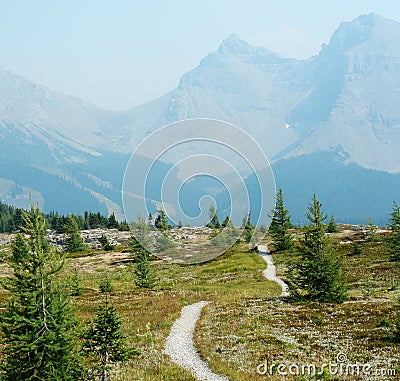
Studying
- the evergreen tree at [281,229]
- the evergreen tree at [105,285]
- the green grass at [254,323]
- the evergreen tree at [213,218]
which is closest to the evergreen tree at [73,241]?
the evergreen tree at [213,218]

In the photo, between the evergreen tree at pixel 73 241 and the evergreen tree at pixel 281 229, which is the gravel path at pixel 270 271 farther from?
the evergreen tree at pixel 73 241

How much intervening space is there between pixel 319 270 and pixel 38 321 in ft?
94.0

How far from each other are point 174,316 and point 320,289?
13.6 meters

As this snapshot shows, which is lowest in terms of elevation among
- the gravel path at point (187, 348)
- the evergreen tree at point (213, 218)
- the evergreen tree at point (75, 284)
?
the gravel path at point (187, 348)

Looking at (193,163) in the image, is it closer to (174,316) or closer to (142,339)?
(174,316)

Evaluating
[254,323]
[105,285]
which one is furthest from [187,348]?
[105,285]

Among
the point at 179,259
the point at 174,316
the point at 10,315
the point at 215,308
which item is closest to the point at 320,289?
the point at 215,308

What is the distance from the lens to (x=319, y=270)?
135 ft

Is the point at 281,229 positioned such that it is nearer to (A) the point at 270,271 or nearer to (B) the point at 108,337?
(A) the point at 270,271

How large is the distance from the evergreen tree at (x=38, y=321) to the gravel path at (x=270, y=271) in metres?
35.9

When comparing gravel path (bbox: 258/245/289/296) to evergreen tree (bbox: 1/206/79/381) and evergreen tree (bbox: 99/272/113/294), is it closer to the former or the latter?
evergreen tree (bbox: 99/272/113/294)

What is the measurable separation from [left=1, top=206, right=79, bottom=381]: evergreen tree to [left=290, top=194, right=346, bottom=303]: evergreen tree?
2680 cm

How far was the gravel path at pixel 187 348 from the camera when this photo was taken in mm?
22719

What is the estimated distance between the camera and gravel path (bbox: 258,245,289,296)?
59.2 m
